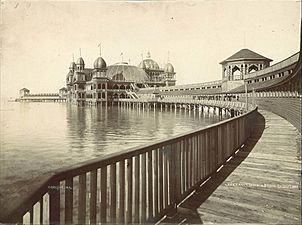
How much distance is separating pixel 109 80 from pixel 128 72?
23.4 m

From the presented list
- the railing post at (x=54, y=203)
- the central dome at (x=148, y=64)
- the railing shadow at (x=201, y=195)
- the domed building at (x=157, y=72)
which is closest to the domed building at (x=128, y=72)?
the domed building at (x=157, y=72)

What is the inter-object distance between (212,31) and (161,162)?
4.62 metres

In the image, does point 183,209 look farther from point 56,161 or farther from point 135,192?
point 56,161

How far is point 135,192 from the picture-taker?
9.14 ft

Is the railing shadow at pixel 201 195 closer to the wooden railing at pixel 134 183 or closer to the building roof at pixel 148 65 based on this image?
the wooden railing at pixel 134 183

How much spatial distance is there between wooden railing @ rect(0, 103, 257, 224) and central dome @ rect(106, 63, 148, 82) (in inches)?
3985

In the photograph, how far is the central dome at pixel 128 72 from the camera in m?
107

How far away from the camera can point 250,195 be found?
374 cm

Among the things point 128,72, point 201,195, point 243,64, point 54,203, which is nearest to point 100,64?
point 128,72

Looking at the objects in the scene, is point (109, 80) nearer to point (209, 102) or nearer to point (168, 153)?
point (209, 102)

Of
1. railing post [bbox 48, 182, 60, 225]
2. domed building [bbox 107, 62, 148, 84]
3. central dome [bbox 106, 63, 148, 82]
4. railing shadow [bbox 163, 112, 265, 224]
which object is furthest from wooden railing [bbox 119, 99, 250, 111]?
central dome [bbox 106, 63, 148, 82]

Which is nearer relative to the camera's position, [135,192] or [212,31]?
[135,192]

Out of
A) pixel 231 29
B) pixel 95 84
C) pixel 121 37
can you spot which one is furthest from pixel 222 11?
pixel 95 84

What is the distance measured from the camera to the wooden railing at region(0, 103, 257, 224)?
1.87 m
